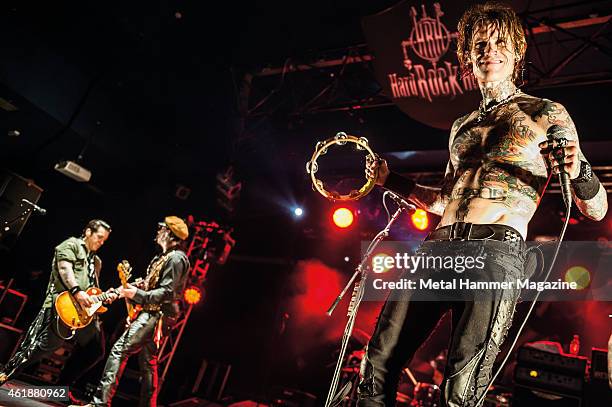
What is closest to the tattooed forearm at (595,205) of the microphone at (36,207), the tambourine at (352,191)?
the tambourine at (352,191)

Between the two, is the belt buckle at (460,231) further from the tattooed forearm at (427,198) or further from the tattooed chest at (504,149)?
the tattooed forearm at (427,198)

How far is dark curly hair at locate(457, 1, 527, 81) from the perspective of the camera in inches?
105

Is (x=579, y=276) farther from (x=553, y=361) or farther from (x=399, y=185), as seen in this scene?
(x=399, y=185)

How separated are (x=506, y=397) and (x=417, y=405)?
5.59ft

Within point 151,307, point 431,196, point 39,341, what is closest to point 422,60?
point 431,196

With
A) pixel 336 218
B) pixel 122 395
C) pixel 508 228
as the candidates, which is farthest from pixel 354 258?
pixel 508 228

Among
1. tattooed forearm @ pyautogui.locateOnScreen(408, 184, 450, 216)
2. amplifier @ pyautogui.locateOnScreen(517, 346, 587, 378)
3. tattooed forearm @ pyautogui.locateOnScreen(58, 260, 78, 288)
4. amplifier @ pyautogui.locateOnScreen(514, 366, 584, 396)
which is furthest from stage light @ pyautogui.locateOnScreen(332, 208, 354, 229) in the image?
tattooed forearm @ pyautogui.locateOnScreen(408, 184, 450, 216)

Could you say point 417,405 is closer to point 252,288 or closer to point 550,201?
point 550,201

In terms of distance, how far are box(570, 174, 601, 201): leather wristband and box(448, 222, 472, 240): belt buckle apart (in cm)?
52

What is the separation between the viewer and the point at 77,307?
7.00 meters

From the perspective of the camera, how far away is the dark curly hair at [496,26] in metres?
2.67

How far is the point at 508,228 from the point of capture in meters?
2.24

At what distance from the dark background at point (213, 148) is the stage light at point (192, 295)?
2275mm

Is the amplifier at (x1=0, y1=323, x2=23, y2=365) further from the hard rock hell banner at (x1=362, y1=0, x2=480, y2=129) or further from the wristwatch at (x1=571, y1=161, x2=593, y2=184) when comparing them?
the wristwatch at (x1=571, y1=161, x2=593, y2=184)
